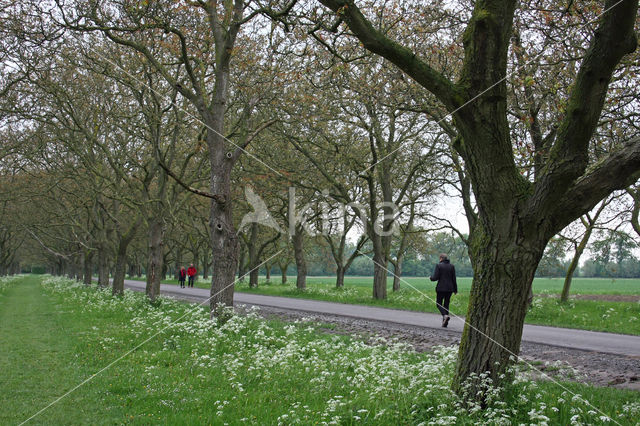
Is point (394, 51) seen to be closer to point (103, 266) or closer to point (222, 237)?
point (222, 237)

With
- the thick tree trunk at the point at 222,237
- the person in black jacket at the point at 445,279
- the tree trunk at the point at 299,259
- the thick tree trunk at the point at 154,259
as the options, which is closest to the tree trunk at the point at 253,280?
the tree trunk at the point at 299,259

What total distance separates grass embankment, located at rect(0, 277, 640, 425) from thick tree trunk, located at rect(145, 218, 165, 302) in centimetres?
865

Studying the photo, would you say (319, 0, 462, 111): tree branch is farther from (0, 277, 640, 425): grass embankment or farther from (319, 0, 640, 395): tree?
(0, 277, 640, 425): grass embankment

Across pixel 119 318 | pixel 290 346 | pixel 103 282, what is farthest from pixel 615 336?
pixel 103 282

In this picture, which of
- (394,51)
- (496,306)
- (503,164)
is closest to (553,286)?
(496,306)

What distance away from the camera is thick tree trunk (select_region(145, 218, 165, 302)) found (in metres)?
19.9

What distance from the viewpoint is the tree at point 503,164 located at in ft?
16.7

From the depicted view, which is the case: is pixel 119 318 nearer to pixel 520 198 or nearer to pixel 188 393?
pixel 188 393

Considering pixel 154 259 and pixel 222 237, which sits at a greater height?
pixel 222 237

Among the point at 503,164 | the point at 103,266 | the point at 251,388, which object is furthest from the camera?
the point at 103,266

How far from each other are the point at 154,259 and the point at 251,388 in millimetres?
14621

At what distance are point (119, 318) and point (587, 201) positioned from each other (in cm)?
1348

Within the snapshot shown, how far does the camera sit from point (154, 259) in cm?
2027

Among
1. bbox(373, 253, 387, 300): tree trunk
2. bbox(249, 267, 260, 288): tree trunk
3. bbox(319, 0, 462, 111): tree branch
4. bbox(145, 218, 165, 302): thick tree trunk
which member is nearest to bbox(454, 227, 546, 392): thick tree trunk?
bbox(319, 0, 462, 111): tree branch
